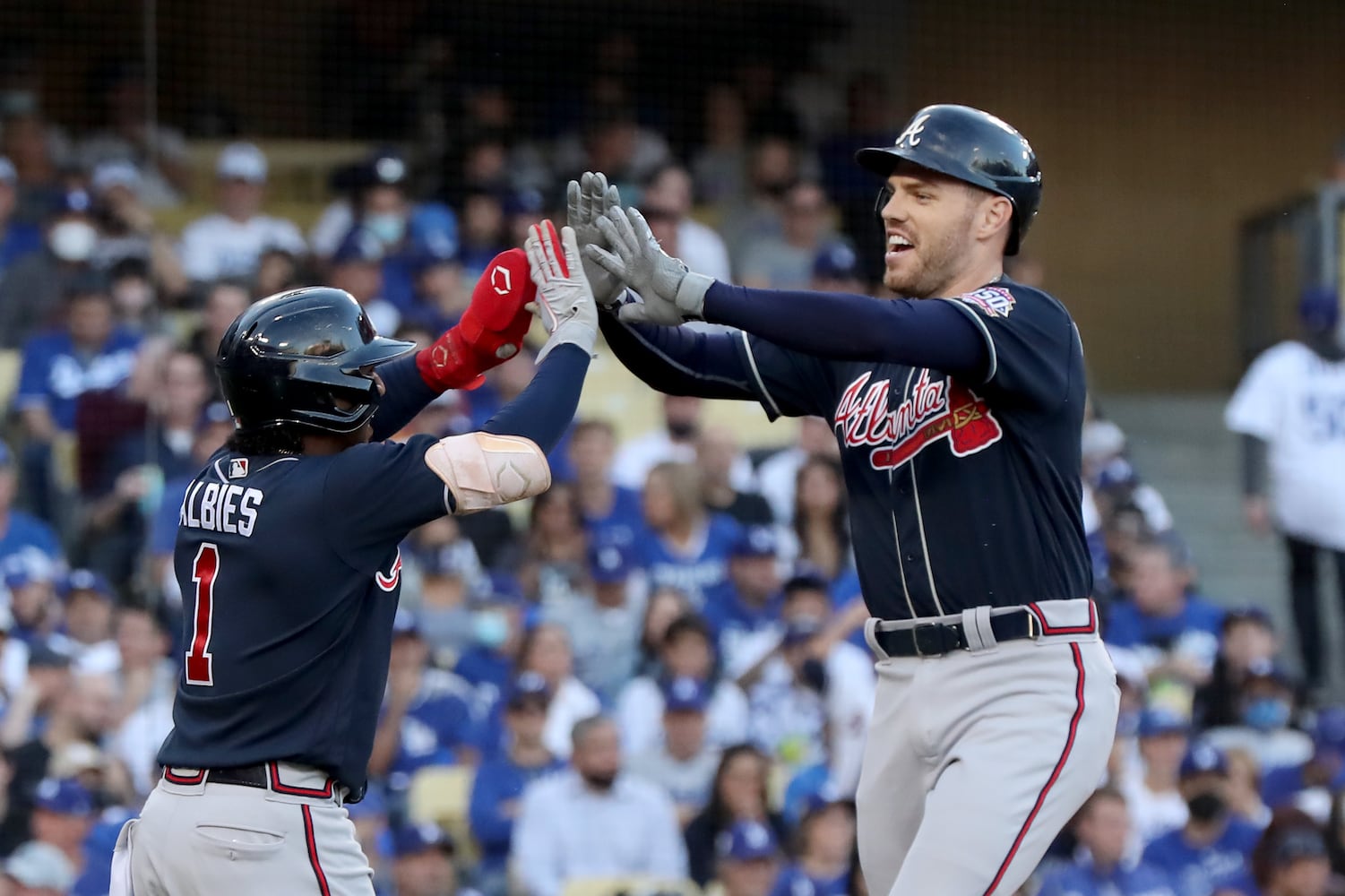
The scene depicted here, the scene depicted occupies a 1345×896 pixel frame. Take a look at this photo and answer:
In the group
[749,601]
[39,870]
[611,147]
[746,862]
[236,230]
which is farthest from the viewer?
[611,147]

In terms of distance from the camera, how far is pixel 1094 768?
3338 millimetres

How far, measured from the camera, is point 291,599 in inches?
126

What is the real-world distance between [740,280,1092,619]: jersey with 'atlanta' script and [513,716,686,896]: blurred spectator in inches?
118

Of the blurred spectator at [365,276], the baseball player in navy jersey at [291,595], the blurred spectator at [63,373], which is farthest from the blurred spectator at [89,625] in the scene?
the baseball player in navy jersey at [291,595]

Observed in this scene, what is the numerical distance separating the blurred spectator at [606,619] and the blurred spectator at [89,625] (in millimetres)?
1623

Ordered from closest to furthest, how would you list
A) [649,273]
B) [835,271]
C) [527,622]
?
[649,273], [527,622], [835,271]

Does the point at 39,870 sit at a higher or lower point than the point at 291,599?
lower

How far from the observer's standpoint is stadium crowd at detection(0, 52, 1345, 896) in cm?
630

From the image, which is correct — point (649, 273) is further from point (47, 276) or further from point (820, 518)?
point (47, 276)

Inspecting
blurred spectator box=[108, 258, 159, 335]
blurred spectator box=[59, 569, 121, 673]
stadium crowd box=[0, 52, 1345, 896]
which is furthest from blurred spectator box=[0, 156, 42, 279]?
blurred spectator box=[59, 569, 121, 673]

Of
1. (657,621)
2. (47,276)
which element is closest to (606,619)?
(657,621)

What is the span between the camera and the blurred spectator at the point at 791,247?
8.88 m

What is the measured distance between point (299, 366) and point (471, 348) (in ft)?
1.90

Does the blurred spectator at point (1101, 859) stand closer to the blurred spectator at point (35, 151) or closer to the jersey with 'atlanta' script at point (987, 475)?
the jersey with 'atlanta' script at point (987, 475)
